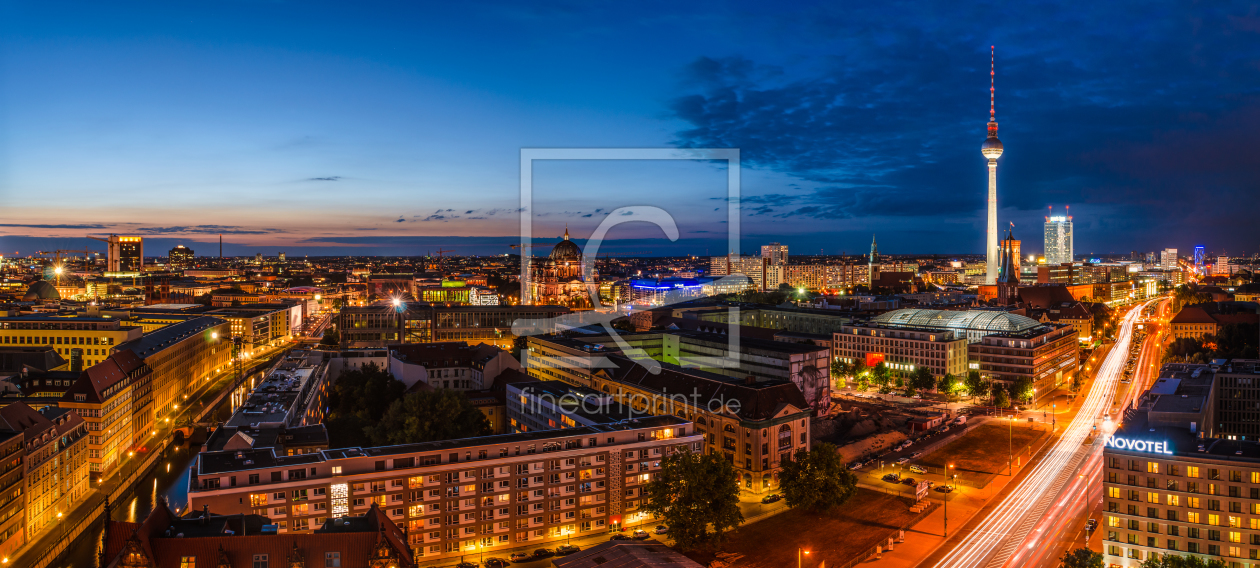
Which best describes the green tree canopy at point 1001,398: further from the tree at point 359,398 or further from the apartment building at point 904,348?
the tree at point 359,398

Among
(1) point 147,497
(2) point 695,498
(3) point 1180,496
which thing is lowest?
(1) point 147,497

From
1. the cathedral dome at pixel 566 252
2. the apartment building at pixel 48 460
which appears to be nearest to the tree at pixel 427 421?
the apartment building at pixel 48 460

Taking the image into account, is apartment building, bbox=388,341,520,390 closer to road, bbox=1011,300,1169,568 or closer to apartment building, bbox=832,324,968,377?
apartment building, bbox=832,324,968,377

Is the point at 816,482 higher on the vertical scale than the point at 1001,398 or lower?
higher

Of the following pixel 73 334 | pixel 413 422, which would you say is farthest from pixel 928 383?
pixel 73 334

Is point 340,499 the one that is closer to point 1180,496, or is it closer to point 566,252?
point 1180,496

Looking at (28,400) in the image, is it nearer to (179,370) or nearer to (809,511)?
(179,370)

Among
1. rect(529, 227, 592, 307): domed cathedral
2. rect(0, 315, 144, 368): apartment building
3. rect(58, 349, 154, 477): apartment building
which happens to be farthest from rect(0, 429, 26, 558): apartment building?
rect(529, 227, 592, 307): domed cathedral
